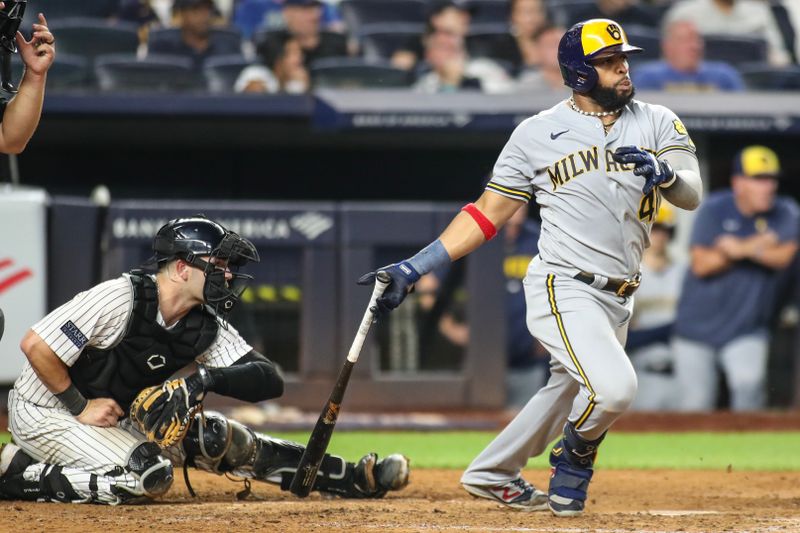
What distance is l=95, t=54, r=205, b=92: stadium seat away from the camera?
897 centimetres

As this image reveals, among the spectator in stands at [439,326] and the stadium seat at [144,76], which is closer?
the spectator in stands at [439,326]

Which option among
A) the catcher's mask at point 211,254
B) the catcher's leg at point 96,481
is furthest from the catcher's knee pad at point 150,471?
the catcher's mask at point 211,254

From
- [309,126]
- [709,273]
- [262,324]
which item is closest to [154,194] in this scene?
[309,126]

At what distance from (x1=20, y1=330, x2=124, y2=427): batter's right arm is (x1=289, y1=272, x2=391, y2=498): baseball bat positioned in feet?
2.25

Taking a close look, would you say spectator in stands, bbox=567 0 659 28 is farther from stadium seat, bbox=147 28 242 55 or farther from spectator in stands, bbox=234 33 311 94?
stadium seat, bbox=147 28 242 55

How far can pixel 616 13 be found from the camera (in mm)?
10445

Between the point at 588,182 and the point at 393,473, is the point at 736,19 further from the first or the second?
the point at 393,473

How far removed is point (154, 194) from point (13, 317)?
2192mm

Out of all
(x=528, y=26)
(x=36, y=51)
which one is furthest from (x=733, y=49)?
(x=36, y=51)

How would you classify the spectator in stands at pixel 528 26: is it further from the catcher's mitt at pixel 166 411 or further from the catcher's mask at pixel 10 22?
the catcher's mitt at pixel 166 411

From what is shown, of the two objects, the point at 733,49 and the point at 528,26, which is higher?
the point at 528,26

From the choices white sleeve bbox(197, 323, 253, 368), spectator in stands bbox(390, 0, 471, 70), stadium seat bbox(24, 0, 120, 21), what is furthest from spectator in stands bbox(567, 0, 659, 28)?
white sleeve bbox(197, 323, 253, 368)

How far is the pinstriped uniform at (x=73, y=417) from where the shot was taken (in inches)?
174

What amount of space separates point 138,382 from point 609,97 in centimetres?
192
